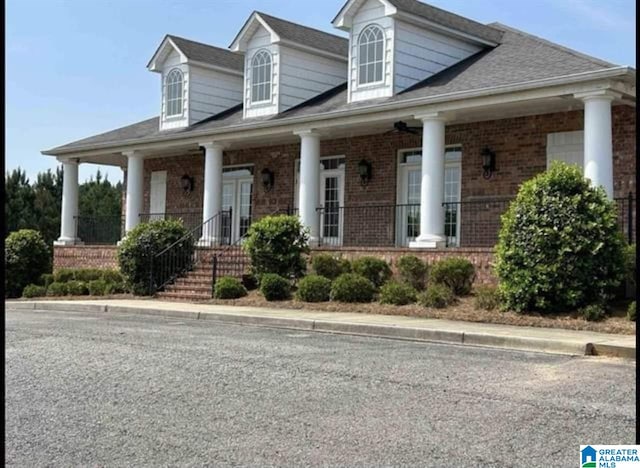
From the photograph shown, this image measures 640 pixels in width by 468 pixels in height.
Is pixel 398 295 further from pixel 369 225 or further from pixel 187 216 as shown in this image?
pixel 187 216

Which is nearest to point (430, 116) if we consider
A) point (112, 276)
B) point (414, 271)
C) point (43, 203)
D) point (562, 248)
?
point (414, 271)

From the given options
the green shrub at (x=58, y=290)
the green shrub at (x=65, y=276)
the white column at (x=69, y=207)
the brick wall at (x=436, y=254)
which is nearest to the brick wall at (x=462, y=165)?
the brick wall at (x=436, y=254)

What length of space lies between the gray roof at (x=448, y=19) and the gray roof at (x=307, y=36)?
11.9 feet

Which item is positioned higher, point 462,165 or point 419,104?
point 419,104

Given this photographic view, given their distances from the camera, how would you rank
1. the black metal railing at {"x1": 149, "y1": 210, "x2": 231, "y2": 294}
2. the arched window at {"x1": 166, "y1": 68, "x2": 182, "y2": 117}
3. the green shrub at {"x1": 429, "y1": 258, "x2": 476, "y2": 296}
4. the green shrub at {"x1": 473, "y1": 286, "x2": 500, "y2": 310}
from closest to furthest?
the green shrub at {"x1": 473, "y1": 286, "x2": 500, "y2": 310} → the green shrub at {"x1": 429, "y1": 258, "x2": 476, "y2": 296} → the black metal railing at {"x1": 149, "y1": 210, "x2": 231, "y2": 294} → the arched window at {"x1": 166, "y1": 68, "x2": 182, "y2": 117}

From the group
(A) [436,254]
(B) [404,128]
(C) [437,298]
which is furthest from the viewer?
(B) [404,128]

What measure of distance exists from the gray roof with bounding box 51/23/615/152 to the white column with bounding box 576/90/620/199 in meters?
0.69

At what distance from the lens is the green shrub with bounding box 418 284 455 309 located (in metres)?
14.3

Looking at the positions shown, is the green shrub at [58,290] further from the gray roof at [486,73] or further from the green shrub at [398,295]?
the green shrub at [398,295]

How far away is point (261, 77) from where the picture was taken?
2269cm

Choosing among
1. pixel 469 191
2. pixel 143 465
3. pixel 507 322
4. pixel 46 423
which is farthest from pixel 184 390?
pixel 469 191

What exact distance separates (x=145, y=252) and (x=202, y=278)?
1833 millimetres

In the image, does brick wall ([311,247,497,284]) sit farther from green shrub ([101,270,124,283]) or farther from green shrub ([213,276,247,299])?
green shrub ([101,270,124,283])

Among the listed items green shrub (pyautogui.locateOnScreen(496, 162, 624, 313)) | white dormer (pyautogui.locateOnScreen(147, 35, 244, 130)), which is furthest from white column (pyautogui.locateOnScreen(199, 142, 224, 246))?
green shrub (pyautogui.locateOnScreen(496, 162, 624, 313))
